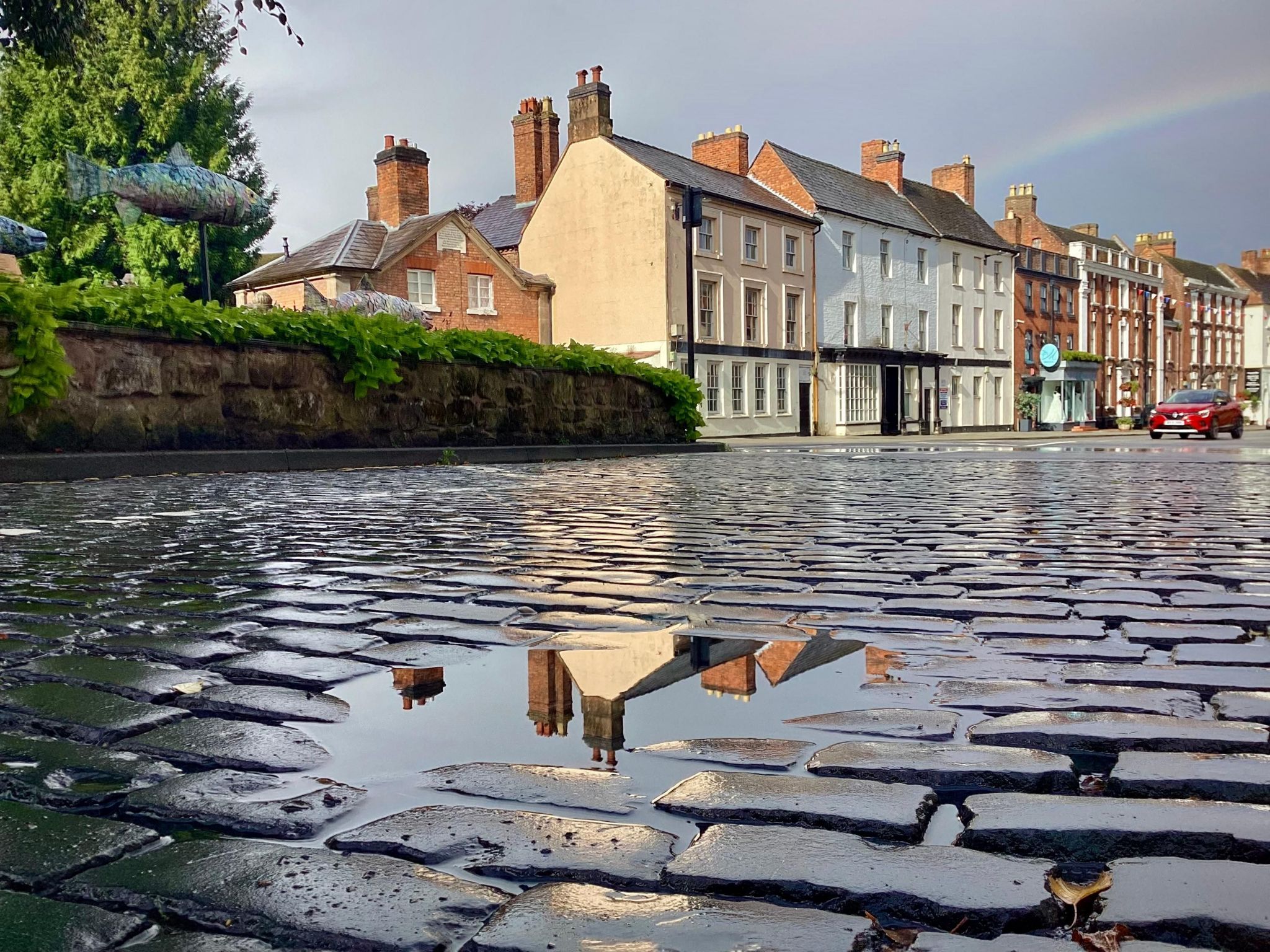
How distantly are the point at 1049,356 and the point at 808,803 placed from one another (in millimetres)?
54640

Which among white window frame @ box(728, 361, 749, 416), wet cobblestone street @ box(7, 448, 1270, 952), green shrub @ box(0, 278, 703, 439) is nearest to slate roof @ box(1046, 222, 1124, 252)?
white window frame @ box(728, 361, 749, 416)

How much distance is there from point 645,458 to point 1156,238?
2665 inches

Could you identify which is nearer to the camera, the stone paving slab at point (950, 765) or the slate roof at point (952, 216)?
the stone paving slab at point (950, 765)

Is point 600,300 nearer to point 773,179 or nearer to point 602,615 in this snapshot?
point 773,179

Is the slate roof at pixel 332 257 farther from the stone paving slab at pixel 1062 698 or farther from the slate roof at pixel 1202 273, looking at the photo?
the slate roof at pixel 1202 273

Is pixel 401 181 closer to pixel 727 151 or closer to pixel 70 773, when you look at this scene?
pixel 727 151

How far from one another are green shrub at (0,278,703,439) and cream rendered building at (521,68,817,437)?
16075 millimetres

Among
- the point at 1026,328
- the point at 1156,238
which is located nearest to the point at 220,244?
the point at 1026,328

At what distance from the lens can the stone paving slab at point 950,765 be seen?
1926 mm

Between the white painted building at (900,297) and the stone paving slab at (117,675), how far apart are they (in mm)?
39339

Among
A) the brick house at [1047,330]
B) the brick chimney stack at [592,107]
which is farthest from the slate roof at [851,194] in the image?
the brick house at [1047,330]

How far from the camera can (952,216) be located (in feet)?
163

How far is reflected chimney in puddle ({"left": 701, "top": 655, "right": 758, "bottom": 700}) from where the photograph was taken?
8.44ft

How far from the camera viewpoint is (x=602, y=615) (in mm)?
3570
